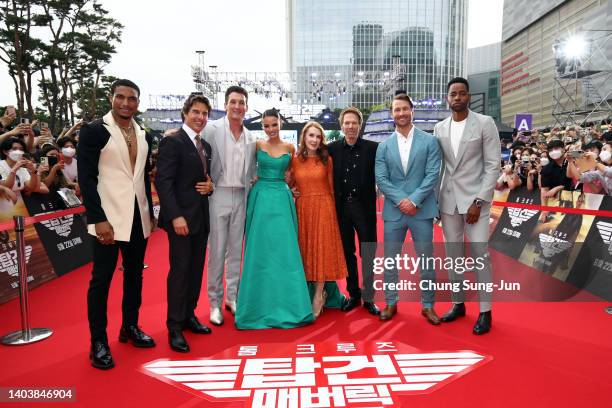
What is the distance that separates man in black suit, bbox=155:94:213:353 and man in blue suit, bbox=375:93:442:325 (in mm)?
1608

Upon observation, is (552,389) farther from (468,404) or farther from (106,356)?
(106,356)

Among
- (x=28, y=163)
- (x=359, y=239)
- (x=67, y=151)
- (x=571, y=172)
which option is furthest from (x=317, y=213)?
(x=67, y=151)

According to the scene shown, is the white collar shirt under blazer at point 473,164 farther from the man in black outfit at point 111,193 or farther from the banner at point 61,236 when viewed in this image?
the banner at point 61,236

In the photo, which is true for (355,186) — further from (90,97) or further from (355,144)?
(90,97)

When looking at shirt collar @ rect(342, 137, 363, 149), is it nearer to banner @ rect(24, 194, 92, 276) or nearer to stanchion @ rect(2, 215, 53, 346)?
stanchion @ rect(2, 215, 53, 346)

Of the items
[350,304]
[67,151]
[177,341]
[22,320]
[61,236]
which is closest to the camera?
[177,341]

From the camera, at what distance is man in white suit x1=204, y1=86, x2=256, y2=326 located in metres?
3.82

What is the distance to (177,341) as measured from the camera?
325 centimetres

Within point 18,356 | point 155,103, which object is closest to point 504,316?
point 18,356

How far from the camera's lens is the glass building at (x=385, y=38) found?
66750 millimetres

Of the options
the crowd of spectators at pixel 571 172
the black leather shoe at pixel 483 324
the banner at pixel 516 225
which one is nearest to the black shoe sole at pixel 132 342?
the black leather shoe at pixel 483 324

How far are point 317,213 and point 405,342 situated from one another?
1.35 metres

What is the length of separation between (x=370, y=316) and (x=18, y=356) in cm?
294

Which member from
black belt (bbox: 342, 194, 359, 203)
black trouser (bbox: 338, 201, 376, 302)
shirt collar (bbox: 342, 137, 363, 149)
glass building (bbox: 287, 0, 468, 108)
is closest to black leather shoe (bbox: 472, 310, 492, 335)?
black trouser (bbox: 338, 201, 376, 302)
